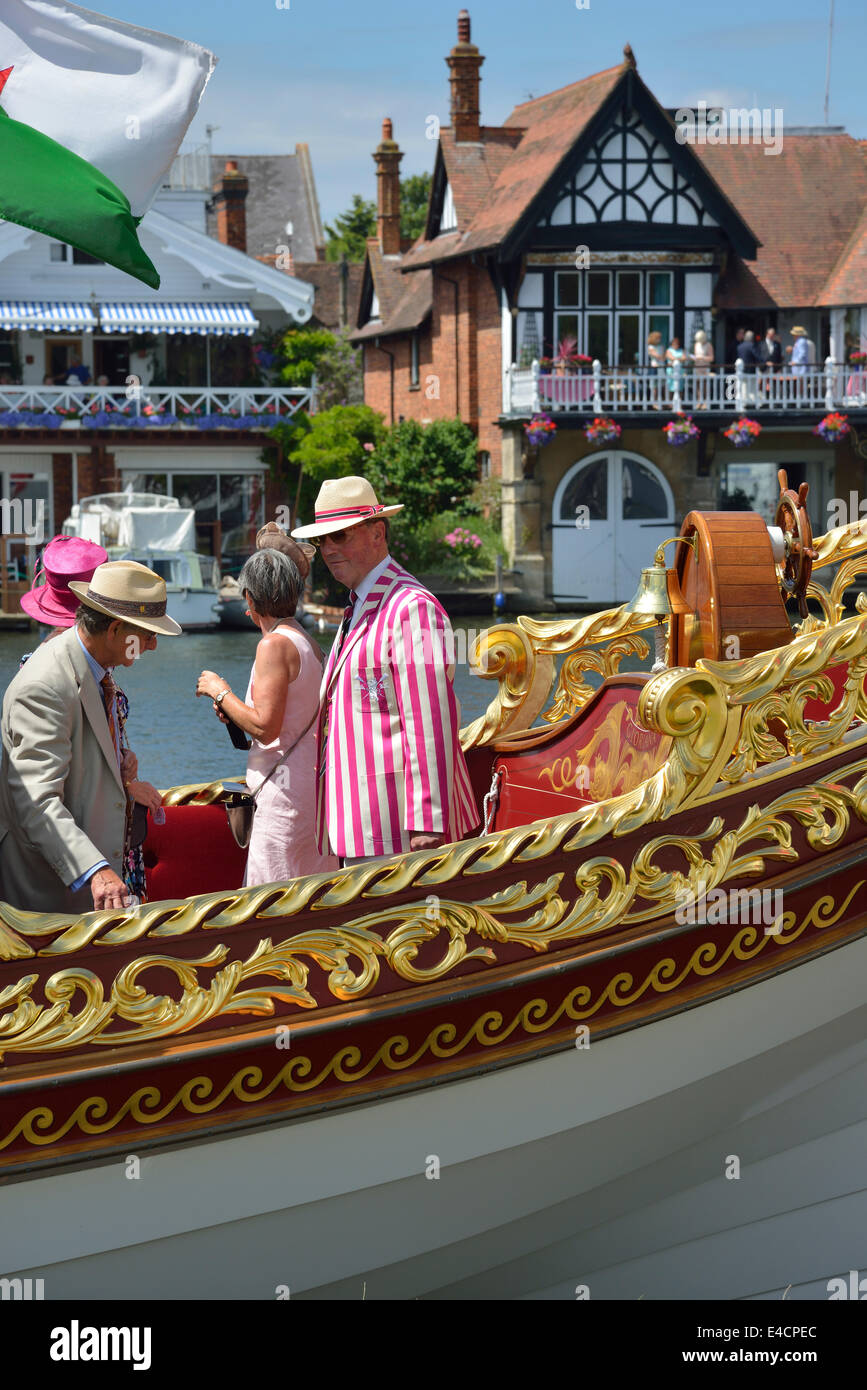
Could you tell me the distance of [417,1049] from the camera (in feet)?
10.6

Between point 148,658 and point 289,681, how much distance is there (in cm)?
1874

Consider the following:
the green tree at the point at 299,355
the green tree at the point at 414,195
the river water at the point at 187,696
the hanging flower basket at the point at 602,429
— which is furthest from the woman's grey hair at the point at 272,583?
the green tree at the point at 414,195

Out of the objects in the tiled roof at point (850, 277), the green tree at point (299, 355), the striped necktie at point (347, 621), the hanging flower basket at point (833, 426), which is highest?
the tiled roof at point (850, 277)

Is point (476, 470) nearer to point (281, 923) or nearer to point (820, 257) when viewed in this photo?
point (820, 257)

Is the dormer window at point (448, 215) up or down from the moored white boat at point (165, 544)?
up

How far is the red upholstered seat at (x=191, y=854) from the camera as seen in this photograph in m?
4.17

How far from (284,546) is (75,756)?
2.80 feet

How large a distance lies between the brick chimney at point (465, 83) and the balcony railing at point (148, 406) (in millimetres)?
5982

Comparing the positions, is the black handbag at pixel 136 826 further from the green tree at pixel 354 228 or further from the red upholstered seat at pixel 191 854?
the green tree at pixel 354 228

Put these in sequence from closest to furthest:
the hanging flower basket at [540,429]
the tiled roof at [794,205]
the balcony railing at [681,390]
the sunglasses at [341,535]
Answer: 1. the sunglasses at [341,535]
2. the hanging flower basket at [540,429]
3. the balcony railing at [681,390]
4. the tiled roof at [794,205]

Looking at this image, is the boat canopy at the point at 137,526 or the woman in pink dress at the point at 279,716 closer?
the woman in pink dress at the point at 279,716

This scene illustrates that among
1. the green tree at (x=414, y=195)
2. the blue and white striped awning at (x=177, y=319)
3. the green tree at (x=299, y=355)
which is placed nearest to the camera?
the blue and white striped awning at (x=177, y=319)

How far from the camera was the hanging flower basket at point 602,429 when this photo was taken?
82.4ft
